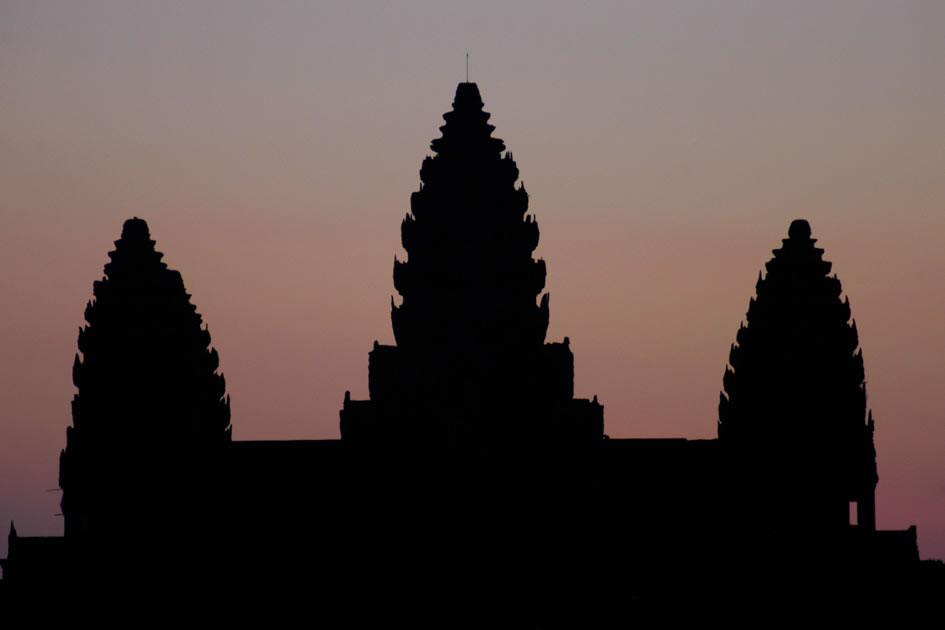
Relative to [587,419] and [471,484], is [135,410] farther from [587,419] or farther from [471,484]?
[587,419]

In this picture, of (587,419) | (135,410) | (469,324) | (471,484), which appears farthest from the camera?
(469,324)

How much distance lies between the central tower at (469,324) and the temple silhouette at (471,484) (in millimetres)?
219

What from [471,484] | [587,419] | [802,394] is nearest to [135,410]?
[471,484]

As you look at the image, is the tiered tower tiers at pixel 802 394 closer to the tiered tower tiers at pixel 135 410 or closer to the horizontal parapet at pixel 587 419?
the horizontal parapet at pixel 587 419


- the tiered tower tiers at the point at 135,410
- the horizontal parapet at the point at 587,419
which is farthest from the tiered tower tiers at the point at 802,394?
the tiered tower tiers at the point at 135,410

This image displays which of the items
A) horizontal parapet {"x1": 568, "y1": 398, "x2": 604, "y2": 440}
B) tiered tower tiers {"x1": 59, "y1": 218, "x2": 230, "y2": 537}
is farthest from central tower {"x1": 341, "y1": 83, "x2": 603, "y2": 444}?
tiered tower tiers {"x1": 59, "y1": 218, "x2": 230, "y2": 537}

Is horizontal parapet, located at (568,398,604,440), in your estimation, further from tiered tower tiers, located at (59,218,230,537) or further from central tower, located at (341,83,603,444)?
tiered tower tiers, located at (59,218,230,537)

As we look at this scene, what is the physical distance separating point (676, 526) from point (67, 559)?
22358mm

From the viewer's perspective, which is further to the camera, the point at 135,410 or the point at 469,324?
Result: the point at 469,324

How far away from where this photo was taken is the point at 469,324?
3893 inches

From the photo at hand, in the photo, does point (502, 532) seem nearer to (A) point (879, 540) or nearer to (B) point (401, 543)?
(B) point (401, 543)

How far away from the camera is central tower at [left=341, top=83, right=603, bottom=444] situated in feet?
313

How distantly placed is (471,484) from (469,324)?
12419mm

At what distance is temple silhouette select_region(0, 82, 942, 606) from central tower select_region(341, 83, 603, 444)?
22cm
